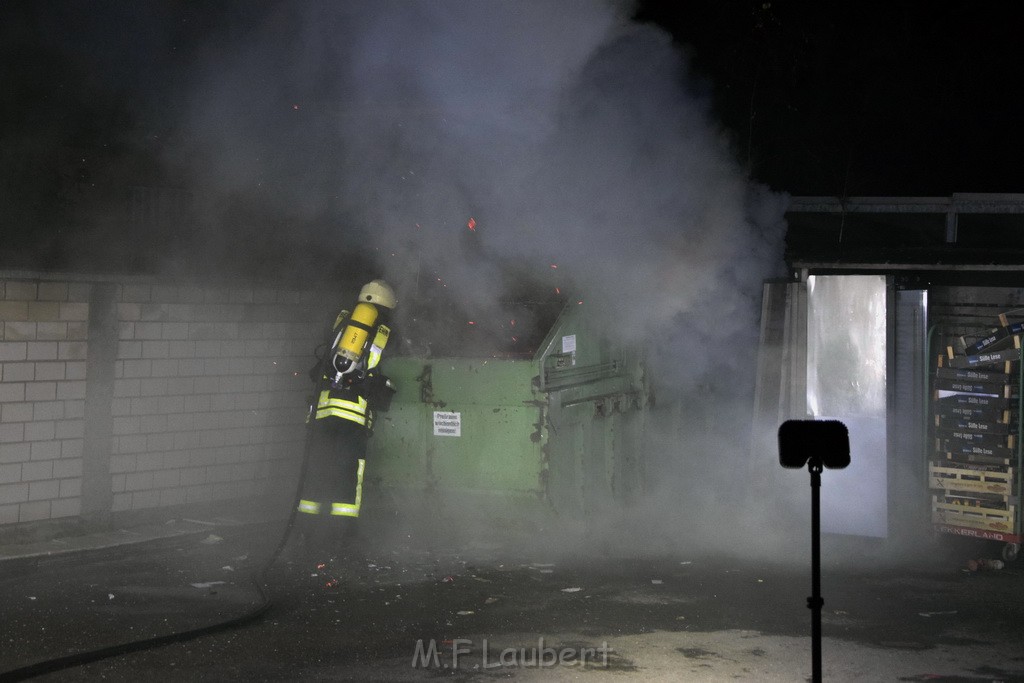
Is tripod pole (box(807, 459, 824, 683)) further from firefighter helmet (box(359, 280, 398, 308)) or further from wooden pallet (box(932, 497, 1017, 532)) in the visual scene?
wooden pallet (box(932, 497, 1017, 532))

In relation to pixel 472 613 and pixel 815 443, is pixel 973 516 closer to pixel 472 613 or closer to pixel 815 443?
pixel 472 613

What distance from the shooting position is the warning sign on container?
27.7 ft

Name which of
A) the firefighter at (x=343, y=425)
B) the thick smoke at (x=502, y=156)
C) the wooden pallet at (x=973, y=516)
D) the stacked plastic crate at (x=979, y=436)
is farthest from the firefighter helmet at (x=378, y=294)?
the wooden pallet at (x=973, y=516)

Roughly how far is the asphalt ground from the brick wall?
0.43 m

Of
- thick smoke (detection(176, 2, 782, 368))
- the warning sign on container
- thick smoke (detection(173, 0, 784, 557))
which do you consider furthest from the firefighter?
thick smoke (detection(176, 2, 782, 368))

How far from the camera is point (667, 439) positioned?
32.7 ft

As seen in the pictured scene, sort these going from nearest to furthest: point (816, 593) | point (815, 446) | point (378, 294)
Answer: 1. point (816, 593)
2. point (815, 446)
3. point (378, 294)

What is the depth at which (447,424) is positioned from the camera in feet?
27.8

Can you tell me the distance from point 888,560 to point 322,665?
15.6ft

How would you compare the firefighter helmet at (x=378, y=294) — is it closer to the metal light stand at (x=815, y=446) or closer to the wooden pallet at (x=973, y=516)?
the wooden pallet at (x=973, y=516)

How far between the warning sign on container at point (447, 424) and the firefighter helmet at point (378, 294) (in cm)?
95

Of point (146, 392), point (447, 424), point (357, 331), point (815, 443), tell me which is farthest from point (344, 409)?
point (815, 443)

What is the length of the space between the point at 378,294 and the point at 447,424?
115 centimetres

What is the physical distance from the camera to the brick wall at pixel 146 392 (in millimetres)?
7965
